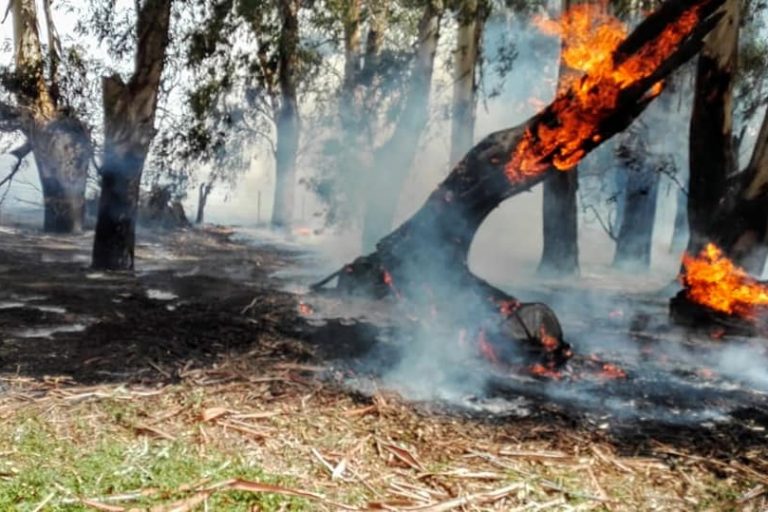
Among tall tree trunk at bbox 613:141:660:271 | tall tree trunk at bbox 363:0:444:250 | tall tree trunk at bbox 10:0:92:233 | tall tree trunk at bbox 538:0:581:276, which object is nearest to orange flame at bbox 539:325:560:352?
tall tree trunk at bbox 538:0:581:276

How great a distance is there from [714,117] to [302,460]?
443 inches

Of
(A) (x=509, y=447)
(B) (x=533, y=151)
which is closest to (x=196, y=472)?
(A) (x=509, y=447)

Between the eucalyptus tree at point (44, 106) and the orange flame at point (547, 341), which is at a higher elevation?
the eucalyptus tree at point (44, 106)

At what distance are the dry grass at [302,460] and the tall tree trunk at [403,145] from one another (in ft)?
44.1

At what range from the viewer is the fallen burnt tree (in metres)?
8.70

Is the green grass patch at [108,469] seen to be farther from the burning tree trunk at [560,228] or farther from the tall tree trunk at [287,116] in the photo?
the tall tree trunk at [287,116]

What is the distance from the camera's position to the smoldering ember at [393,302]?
4836 millimetres

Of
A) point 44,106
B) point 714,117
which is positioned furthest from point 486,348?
point 44,106

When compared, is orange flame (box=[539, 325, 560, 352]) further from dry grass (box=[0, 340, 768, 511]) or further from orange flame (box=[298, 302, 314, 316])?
orange flame (box=[298, 302, 314, 316])

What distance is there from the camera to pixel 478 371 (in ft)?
25.5

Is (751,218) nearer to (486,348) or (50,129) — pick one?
(486,348)

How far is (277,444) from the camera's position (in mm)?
5125

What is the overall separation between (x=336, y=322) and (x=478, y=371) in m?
2.81

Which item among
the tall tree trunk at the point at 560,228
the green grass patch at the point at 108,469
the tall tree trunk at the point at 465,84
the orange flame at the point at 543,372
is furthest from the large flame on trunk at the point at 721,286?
the green grass patch at the point at 108,469
